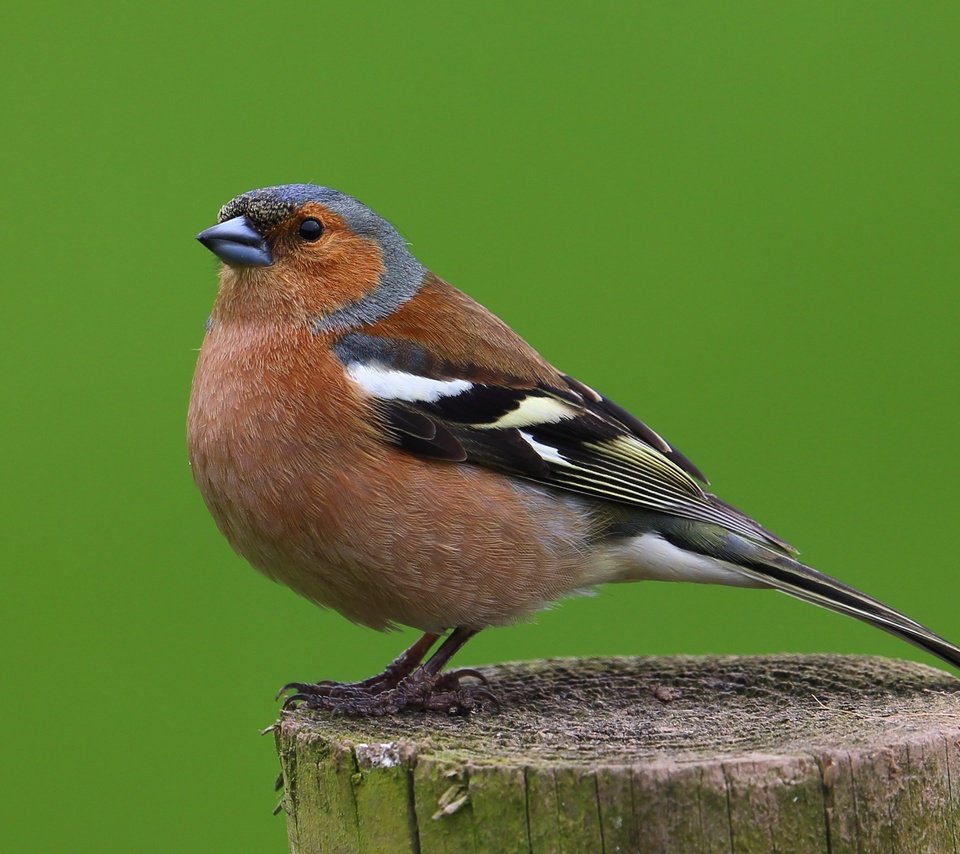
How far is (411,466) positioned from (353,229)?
1.13 m

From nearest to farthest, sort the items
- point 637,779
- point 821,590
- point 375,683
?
1. point 637,779
2. point 821,590
3. point 375,683

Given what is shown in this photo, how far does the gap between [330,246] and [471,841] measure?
8.14 ft

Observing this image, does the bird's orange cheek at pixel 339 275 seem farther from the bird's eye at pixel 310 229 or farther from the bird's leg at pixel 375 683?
the bird's leg at pixel 375 683

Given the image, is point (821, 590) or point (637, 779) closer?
point (637, 779)

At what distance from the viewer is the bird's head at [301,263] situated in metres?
4.39

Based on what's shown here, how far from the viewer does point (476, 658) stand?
628 cm

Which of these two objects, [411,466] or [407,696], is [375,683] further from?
[411,466]

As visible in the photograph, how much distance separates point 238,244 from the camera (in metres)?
4.40

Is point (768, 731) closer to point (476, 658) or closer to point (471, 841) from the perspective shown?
point (471, 841)

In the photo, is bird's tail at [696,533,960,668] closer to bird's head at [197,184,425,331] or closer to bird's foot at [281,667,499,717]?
bird's foot at [281,667,499,717]

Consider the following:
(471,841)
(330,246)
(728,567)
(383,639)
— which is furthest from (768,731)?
(383,639)

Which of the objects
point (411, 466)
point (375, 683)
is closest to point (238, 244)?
point (411, 466)

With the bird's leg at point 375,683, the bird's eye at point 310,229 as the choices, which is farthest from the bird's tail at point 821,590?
the bird's eye at point 310,229

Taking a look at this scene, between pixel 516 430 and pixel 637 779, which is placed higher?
pixel 516 430
